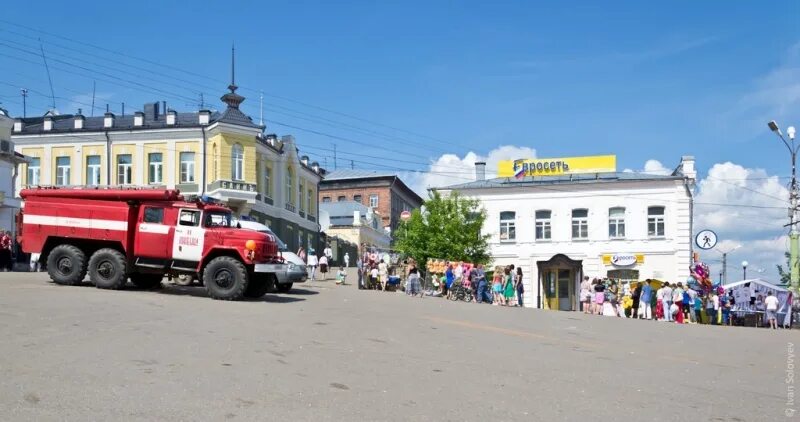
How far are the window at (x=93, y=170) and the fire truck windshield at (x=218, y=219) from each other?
2933cm

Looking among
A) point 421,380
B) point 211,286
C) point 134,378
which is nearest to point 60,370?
point 134,378

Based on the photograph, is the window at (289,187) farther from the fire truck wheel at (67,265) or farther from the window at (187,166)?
the fire truck wheel at (67,265)

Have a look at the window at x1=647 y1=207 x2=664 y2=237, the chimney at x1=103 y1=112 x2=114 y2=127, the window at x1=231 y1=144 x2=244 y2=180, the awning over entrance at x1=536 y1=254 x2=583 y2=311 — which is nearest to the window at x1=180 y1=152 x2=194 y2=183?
the window at x1=231 y1=144 x2=244 y2=180

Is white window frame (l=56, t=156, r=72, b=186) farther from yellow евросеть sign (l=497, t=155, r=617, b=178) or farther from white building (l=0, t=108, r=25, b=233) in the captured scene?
yellow евросеть sign (l=497, t=155, r=617, b=178)

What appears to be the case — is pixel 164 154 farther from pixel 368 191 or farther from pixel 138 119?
pixel 368 191

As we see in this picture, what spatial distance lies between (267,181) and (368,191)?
3675cm

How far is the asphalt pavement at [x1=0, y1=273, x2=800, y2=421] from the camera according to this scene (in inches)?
369

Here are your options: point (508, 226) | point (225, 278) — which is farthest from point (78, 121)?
point (225, 278)

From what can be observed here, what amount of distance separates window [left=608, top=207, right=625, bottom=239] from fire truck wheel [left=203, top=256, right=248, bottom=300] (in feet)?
101

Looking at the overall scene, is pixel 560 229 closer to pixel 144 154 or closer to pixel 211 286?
pixel 144 154

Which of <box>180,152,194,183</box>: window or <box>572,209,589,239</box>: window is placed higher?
<box>180,152,194,183</box>: window

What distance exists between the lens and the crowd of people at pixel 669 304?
1096 inches

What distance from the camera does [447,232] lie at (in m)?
45.7

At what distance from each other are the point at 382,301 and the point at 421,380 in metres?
13.4
